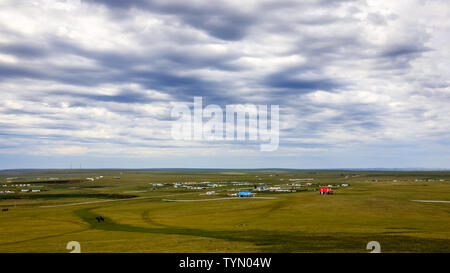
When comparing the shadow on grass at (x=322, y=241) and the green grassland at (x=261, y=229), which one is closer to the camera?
the shadow on grass at (x=322, y=241)

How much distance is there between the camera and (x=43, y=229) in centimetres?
6469

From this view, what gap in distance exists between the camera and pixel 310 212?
246 feet

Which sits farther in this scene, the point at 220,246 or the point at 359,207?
the point at 359,207

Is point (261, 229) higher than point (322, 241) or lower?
lower

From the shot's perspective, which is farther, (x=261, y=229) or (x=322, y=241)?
(x=261, y=229)

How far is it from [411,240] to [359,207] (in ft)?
134

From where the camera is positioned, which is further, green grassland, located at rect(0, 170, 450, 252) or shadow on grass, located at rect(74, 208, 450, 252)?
green grassland, located at rect(0, 170, 450, 252)
